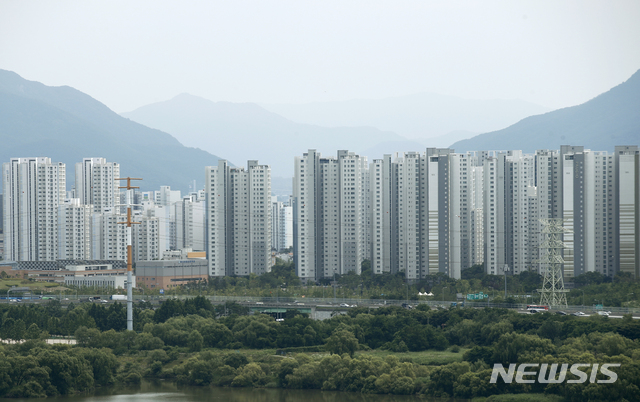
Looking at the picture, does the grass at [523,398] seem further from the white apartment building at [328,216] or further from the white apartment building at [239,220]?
the white apartment building at [239,220]

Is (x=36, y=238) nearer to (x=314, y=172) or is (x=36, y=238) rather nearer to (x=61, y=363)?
(x=314, y=172)

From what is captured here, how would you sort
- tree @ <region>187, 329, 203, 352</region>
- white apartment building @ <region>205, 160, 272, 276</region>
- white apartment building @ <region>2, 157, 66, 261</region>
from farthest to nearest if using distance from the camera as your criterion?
white apartment building @ <region>2, 157, 66, 261</region> → white apartment building @ <region>205, 160, 272, 276</region> → tree @ <region>187, 329, 203, 352</region>

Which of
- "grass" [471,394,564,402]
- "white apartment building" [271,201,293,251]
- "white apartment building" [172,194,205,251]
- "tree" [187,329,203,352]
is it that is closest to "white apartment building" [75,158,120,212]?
"white apartment building" [172,194,205,251]

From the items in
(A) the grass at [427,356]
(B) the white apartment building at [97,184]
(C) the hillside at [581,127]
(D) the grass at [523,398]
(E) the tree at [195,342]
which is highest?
(C) the hillside at [581,127]

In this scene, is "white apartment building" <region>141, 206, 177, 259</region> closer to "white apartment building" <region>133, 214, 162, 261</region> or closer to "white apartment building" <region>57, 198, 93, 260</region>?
"white apartment building" <region>133, 214, 162, 261</region>

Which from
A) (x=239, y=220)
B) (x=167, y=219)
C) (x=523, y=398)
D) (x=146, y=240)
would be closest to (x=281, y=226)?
(x=167, y=219)

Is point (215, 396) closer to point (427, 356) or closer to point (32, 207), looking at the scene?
point (427, 356)

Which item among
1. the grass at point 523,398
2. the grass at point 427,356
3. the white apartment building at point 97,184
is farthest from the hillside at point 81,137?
the grass at point 523,398
